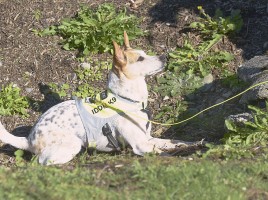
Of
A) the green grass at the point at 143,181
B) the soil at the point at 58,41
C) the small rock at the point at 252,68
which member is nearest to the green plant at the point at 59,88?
the soil at the point at 58,41

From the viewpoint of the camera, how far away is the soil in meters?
8.05

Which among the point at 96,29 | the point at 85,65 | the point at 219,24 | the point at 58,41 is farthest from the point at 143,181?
the point at 58,41

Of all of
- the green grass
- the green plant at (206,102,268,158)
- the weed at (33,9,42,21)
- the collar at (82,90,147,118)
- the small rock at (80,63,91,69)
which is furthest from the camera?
the weed at (33,9,42,21)

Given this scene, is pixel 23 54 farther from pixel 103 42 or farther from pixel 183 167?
pixel 183 167

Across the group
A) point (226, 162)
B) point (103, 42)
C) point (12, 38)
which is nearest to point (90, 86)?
point (103, 42)

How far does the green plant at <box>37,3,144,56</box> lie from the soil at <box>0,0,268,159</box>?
0.41 ft

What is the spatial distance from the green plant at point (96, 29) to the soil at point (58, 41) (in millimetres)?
124

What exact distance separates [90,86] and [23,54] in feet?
3.54

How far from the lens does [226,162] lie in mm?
5449

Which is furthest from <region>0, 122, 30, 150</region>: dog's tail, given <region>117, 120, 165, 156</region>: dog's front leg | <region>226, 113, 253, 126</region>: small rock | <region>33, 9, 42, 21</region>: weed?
<region>33, 9, 42, 21</region>: weed

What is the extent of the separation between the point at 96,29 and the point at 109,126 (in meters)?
2.08

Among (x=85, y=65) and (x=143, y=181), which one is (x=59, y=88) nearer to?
(x=85, y=65)

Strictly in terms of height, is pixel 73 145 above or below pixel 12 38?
below

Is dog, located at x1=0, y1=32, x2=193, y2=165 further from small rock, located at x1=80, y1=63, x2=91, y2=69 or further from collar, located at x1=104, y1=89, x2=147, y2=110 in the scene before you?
small rock, located at x1=80, y1=63, x2=91, y2=69
